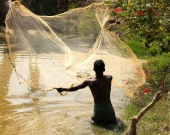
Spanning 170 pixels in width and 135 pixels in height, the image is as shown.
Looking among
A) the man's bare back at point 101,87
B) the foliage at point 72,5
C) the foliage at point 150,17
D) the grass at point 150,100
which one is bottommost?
the grass at point 150,100

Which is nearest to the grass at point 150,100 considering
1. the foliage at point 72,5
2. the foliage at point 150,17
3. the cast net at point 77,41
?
the cast net at point 77,41

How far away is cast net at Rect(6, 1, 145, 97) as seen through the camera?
7074 mm

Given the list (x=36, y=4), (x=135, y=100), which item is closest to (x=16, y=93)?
(x=135, y=100)

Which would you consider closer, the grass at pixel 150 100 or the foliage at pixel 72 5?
the grass at pixel 150 100

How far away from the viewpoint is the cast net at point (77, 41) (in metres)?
7.07

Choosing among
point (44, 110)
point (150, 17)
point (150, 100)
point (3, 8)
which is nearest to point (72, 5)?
point (3, 8)

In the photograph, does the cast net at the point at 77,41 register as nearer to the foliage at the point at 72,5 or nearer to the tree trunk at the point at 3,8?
the tree trunk at the point at 3,8

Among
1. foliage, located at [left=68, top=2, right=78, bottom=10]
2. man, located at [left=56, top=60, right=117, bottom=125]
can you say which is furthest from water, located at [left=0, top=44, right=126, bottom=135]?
foliage, located at [left=68, top=2, right=78, bottom=10]

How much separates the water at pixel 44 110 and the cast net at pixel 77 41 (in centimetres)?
32

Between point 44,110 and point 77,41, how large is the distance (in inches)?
74.2

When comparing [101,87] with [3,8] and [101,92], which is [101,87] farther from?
[3,8]

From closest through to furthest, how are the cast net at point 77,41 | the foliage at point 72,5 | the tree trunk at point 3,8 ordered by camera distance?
the cast net at point 77,41 → the tree trunk at point 3,8 → the foliage at point 72,5

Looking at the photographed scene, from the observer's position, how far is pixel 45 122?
6086 millimetres

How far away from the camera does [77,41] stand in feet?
25.9
